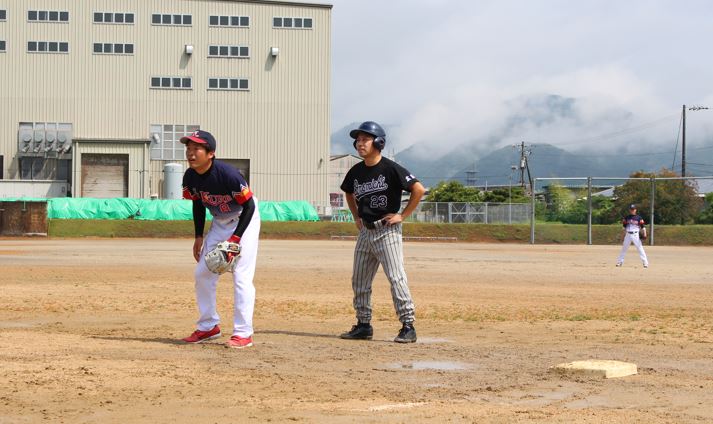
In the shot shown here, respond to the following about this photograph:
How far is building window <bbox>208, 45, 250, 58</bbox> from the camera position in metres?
56.0

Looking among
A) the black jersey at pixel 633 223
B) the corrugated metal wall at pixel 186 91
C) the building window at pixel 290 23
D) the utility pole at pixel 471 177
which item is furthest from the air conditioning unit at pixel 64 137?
the utility pole at pixel 471 177

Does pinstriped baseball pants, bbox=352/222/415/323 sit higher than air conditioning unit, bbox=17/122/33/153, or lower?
lower

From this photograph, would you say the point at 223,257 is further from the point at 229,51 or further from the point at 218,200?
the point at 229,51

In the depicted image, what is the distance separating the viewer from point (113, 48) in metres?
55.4

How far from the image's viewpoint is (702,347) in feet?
30.1

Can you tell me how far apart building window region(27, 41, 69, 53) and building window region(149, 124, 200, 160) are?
6.78 m

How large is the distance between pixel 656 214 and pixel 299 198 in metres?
20.9

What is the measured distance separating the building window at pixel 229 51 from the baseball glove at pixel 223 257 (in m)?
48.9

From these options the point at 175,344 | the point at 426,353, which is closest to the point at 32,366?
the point at 175,344

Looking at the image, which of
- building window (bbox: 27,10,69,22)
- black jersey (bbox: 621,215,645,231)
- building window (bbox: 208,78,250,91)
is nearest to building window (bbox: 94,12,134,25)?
building window (bbox: 27,10,69,22)

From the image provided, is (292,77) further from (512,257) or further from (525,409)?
(525,409)

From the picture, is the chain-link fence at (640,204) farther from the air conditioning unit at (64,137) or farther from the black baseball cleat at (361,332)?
the black baseball cleat at (361,332)

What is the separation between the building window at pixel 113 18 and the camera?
5544 cm

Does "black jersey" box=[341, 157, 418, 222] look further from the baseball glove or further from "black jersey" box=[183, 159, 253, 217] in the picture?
the baseball glove
